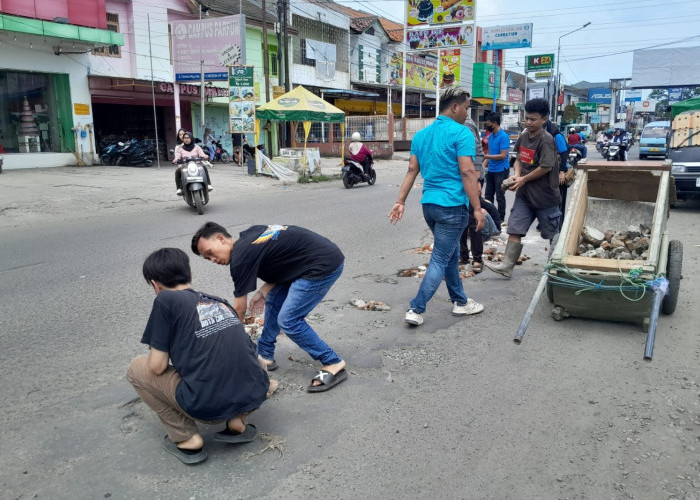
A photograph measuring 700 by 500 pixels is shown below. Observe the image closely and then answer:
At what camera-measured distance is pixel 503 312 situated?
5.13 meters

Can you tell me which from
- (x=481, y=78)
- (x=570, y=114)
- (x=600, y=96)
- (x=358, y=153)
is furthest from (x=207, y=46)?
(x=600, y=96)

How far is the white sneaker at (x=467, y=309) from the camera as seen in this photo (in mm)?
5039

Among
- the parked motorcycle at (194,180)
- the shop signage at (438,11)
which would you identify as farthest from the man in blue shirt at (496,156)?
the shop signage at (438,11)

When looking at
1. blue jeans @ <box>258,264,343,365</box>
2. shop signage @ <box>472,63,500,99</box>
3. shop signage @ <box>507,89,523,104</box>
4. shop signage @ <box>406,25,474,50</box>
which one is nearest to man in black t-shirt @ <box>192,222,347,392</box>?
blue jeans @ <box>258,264,343,365</box>

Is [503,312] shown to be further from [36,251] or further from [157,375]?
[36,251]

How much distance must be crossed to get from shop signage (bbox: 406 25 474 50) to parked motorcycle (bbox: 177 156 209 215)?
23.8 metres

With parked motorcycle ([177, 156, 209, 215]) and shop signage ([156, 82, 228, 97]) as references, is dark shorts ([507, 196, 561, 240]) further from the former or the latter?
shop signage ([156, 82, 228, 97])

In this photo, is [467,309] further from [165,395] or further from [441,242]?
[165,395]

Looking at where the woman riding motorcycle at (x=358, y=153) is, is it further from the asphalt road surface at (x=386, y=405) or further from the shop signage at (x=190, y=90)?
the asphalt road surface at (x=386, y=405)

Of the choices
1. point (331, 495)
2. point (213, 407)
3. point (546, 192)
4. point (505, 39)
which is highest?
point (505, 39)

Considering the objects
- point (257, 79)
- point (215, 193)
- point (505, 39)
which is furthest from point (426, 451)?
point (505, 39)

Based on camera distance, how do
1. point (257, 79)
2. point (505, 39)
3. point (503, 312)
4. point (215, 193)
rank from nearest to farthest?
point (503, 312) → point (215, 193) → point (257, 79) → point (505, 39)

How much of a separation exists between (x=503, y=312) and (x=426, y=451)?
246cm

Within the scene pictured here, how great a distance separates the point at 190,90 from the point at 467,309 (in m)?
19.9
